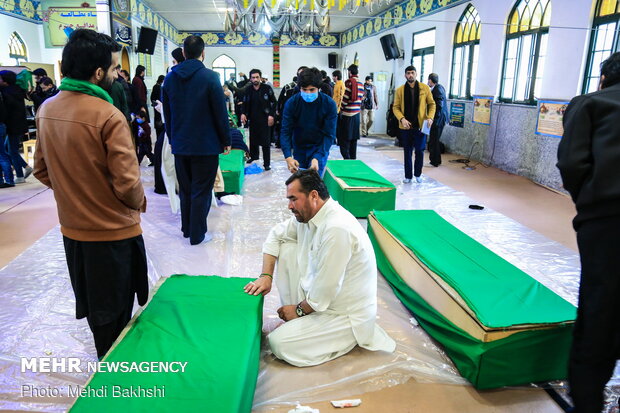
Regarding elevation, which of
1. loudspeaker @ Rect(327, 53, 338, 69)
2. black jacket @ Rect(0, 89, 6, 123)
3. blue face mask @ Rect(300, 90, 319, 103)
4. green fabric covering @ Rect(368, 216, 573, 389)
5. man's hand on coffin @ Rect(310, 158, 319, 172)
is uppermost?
loudspeaker @ Rect(327, 53, 338, 69)

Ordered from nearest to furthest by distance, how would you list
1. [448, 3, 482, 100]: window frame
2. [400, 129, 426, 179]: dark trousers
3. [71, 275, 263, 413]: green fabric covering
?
[71, 275, 263, 413]: green fabric covering → [400, 129, 426, 179]: dark trousers → [448, 3, 482, 100]: window frame

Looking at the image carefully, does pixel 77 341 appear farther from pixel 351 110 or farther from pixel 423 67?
pixel 423 67

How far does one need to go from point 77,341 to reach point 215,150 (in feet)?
5.35

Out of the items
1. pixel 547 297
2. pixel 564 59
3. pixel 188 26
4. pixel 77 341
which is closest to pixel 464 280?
pixel 547 297

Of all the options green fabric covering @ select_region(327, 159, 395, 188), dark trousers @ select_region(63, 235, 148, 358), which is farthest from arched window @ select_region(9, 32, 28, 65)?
dark trousers @ select_region(63, 235, 148, 358)

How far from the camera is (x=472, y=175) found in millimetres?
6578

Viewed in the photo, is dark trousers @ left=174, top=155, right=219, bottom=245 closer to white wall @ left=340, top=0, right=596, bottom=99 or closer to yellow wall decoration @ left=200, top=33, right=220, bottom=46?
white wall @ left=340, top=0, right=596, bottom=99

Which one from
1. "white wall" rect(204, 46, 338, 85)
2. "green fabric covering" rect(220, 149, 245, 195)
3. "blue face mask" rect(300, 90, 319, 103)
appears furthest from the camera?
"white wall" rect(204, 46, 338, 85)

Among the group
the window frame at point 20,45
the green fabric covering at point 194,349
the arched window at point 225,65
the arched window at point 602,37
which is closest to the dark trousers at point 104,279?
the green fabric covering at point 194,349

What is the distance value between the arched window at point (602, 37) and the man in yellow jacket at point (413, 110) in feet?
5.85

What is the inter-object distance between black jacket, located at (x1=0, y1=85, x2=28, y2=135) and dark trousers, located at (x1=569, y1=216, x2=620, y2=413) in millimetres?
6017

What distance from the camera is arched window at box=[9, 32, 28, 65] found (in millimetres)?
9594

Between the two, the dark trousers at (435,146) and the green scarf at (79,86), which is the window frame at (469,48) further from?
the green scarf at (79,86)

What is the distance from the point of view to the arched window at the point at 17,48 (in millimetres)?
9594
